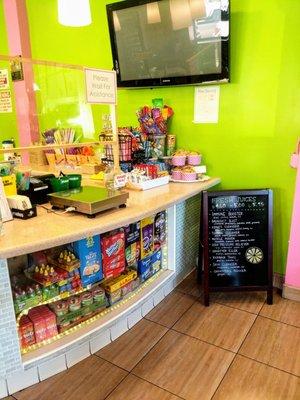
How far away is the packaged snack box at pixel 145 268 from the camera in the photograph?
2.22 metres

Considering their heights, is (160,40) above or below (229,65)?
above

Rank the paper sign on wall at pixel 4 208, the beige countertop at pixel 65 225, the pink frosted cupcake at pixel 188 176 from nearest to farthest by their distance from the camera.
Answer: the beige countertop at pixel 65 225
the paper sign on wall at pixel 4 208
the pink frosted cupcake at pixel 188 176

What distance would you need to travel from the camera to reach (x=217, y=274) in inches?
92.8

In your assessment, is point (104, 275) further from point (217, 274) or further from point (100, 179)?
point (217, 274)

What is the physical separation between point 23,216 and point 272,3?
6.93 ft

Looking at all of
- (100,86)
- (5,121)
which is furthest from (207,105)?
(5,121)

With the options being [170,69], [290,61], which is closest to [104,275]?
[170,69]

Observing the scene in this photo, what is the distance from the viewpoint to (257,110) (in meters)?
2.38

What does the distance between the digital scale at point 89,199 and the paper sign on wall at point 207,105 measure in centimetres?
116

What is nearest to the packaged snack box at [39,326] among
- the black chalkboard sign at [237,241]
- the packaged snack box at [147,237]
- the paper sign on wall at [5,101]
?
the packaged snack box at [147,237]

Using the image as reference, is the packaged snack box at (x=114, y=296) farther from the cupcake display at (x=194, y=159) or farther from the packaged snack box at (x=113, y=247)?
the cupcake display at (x=194, y=159)

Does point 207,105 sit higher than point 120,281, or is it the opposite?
point 207,105

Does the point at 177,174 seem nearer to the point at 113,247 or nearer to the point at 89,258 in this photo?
the point at 113,247

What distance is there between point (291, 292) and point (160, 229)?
108cm
